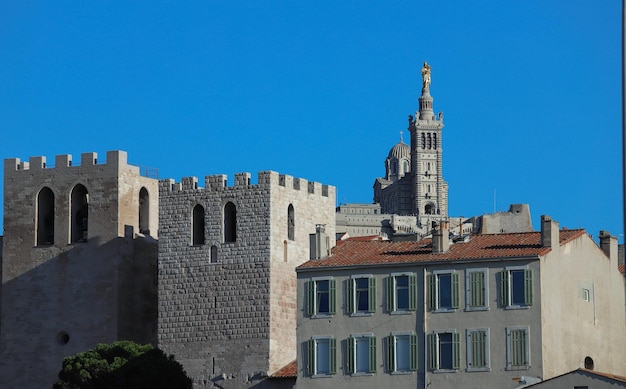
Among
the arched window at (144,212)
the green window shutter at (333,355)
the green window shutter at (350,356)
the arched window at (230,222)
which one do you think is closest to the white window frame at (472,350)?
the green window shutter at (350,356)

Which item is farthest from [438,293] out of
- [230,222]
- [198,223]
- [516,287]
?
[198,223]

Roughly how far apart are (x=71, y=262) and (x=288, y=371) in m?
15.2

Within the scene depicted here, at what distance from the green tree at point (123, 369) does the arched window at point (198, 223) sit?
593 cm

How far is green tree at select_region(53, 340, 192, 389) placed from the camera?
7881cm

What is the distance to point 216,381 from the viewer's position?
81.4 meters

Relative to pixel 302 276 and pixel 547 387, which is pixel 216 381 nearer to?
pixel 302 276

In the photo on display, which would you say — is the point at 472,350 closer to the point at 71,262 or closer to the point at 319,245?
the point at 319,245

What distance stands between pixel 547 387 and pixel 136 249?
29.5 metres

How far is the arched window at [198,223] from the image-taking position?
8450 centimetres

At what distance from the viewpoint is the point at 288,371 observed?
261 ft

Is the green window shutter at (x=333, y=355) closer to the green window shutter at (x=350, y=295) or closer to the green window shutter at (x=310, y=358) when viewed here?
the green window shutter at (x=310, y=358)

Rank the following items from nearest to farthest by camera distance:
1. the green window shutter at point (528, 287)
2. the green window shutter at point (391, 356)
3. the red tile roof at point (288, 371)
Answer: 1. the green window shutter at point (528, 287)
2. the green window shutter at point (391, 356)
3. the red tile roof at point (288, 371)

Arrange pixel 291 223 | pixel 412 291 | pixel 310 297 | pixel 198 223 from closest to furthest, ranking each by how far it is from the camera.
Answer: pixel 412 291 < pixel 310 297 < pixel 291 223 < pixel 198 223

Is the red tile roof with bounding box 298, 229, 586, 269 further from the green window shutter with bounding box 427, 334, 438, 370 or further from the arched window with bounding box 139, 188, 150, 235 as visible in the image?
the arched window with bounding box 139, 188, 150, 235
